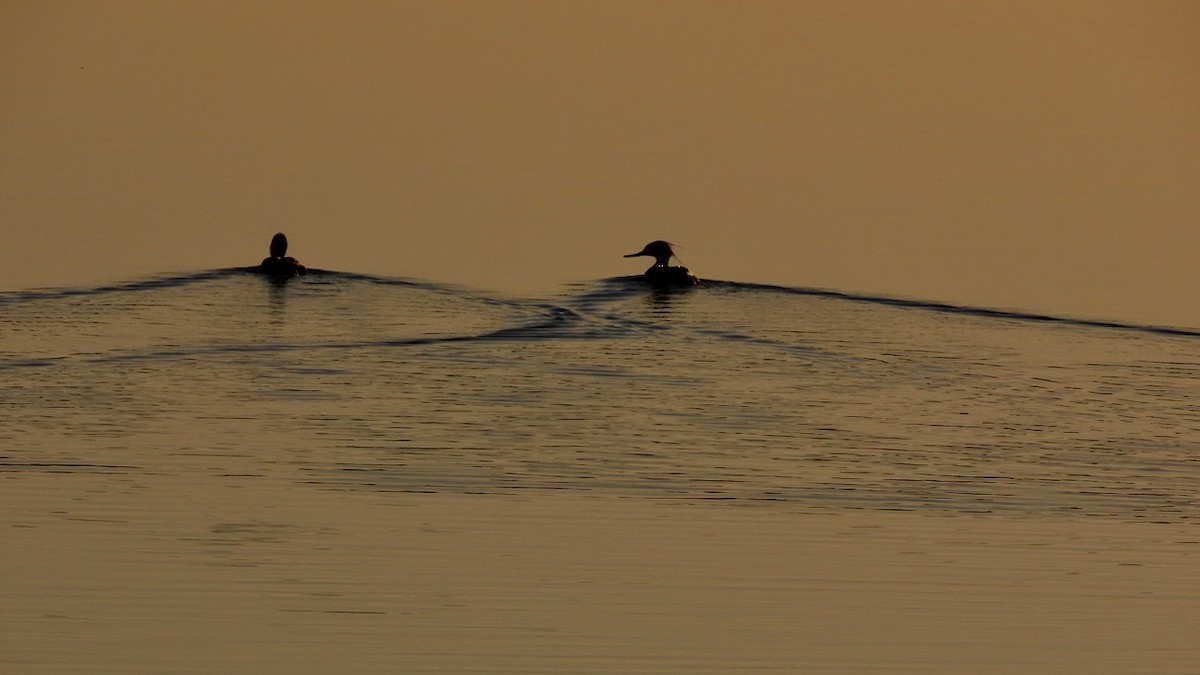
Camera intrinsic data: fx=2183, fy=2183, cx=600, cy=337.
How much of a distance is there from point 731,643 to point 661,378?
1091 centimetres

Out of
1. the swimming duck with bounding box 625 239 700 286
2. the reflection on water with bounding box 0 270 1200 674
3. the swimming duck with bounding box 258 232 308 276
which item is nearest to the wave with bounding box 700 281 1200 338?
the reflection on water with bounding box 0 270 1200 674

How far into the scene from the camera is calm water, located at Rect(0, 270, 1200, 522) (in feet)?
67.4

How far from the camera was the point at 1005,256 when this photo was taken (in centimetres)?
3609

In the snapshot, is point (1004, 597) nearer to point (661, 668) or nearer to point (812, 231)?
point (661, 668)

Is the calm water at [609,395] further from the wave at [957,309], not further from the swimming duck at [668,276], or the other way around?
the swimming duck at [668,276]

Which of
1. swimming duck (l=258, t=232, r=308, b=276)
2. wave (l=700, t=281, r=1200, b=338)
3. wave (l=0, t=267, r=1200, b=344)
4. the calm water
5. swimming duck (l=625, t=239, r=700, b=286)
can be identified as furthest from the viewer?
swimming duck (l=625, t=239, r=700, b=286)

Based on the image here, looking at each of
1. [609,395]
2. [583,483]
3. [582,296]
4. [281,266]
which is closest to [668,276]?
[582,296]

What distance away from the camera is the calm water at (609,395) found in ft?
67.4

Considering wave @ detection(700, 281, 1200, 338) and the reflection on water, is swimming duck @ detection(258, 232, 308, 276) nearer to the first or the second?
the reflection on water

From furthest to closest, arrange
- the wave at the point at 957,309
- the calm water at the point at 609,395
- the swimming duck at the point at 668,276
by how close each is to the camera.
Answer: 1. the swimming duck at the point at 668,276
2. the wave at the point at 957,309
3. the calm water at the point at 609,395

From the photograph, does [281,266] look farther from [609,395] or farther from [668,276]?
[609,395]

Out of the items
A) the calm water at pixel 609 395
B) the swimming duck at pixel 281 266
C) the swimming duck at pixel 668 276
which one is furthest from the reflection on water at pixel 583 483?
the swimming duck at pixel 668 276

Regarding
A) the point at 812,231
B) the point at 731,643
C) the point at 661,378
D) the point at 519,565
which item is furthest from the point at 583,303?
the point at 731,643

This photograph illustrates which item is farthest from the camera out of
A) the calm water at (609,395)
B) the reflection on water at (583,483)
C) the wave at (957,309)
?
the wave at (957,309)
